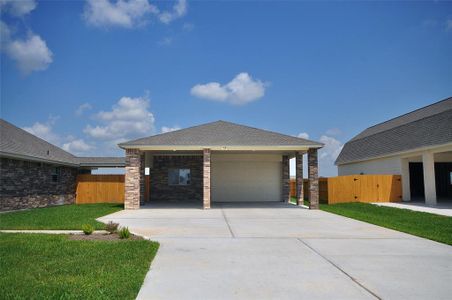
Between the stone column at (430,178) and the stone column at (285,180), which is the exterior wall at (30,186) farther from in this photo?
the stone column at (430,178)

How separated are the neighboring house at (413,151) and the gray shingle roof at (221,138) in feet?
23.0

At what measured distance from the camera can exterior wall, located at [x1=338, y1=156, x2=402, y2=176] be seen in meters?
23.2

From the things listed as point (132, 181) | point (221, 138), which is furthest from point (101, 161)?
point (221, 138)

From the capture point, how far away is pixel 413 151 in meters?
20.9

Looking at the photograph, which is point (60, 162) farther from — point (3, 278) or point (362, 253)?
point (362, 253)

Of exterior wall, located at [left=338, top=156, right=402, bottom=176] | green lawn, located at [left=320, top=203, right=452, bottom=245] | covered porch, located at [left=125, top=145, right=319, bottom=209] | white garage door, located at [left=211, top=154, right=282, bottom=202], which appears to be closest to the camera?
green lawn, located at [left=320, top=203, right=452, bottom=245]

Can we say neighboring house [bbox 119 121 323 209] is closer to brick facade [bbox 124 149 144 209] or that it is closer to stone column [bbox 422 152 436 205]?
brick facade [bbox 124 149 144 209]

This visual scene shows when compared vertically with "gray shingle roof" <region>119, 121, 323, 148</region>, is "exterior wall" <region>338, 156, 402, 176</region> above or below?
below

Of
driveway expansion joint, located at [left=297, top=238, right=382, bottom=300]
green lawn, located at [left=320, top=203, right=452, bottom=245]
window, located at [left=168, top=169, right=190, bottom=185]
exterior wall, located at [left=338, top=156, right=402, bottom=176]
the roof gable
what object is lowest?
driveway expansion joint, located at [left=297, top=238, right=382, bottom=300]

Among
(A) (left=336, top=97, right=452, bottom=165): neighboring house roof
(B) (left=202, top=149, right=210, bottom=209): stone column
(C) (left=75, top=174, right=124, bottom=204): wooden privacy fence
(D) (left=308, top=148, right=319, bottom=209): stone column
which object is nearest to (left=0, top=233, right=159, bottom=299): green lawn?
(B) (left=202, top=149, right=210, bottom=209): stone column

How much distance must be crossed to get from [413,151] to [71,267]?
20088 mm

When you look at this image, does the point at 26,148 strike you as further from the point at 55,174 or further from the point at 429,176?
the point at 429,176

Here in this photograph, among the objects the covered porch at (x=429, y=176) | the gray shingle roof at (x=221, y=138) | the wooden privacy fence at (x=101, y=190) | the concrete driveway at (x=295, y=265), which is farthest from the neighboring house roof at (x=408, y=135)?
the wooden privacy fence at (x=101, y=190)

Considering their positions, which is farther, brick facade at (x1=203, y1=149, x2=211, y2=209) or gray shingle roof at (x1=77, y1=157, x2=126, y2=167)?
gray shingle roof at (x1=77, y1=157, x2=126, y2=167)
